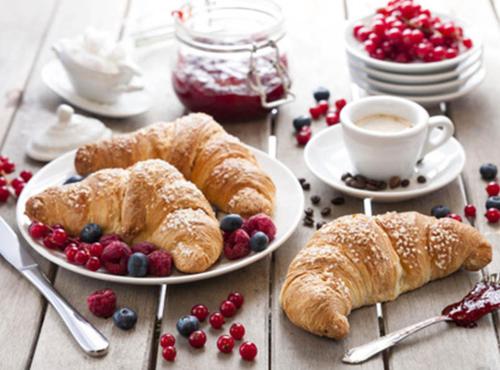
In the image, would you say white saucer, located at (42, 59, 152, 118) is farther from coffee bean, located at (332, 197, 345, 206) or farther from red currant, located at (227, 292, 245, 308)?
red currant, located at (227, 292, 245, 308)

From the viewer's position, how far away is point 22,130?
2.36 m

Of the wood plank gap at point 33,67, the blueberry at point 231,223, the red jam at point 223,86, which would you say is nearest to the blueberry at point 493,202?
the blueberry at point 231,223

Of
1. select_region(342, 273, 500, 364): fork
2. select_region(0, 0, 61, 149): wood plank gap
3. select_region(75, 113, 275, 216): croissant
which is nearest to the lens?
select_region(342, 273, 500, 364): fork

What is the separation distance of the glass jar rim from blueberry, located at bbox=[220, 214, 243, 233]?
59 centimetres

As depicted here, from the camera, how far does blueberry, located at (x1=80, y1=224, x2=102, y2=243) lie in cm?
179

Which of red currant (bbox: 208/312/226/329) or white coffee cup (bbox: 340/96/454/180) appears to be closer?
red currant (bbox: 208/312/226/329)

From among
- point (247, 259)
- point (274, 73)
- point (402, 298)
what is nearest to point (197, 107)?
point (274, 73)

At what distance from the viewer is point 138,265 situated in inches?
66.1

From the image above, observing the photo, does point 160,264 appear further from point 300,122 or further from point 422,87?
point 422,87

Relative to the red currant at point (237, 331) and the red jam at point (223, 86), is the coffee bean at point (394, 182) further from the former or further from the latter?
the red currant at point (237, 331)

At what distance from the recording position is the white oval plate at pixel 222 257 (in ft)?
5.52

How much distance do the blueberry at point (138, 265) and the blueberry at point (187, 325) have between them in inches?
5.2

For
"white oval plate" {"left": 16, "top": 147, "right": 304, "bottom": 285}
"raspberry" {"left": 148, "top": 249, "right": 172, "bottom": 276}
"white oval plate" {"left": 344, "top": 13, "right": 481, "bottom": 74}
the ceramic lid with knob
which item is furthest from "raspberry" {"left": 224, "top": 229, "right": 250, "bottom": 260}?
"white oval plate" {"left": 344, "top": 13, "right": 481, "bottom": 74}

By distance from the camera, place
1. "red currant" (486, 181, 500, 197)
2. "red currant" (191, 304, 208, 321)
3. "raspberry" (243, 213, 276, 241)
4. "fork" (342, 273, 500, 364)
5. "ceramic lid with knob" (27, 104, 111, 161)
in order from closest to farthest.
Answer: "fork" (342, 273, 500, 364) → "red currant" (191, 304, 208, 321) → "raspberry" (243, 213, 276, 241) → "red currant" (486, 181, 500, 197) → "ceramic lid with knob" (27, 104, 111, 161)
